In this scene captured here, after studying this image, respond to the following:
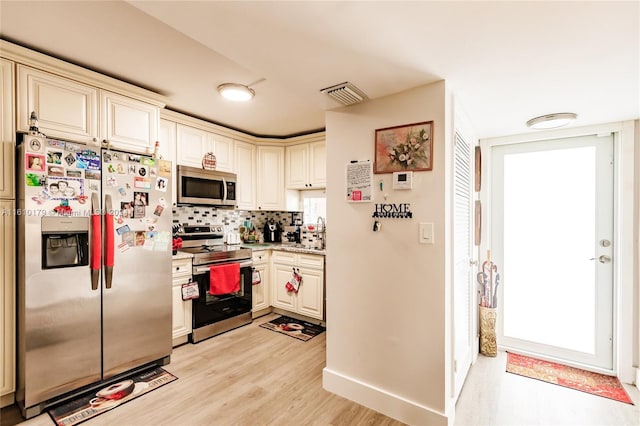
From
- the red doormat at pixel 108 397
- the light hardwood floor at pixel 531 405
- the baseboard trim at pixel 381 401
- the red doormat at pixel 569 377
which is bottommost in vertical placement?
the red doormat at pixel 569 377

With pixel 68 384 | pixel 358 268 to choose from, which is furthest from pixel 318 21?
pixel 68 384

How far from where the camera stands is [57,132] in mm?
2074

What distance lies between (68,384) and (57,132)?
1.74m

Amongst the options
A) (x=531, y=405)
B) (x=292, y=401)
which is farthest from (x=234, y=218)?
(x=531, y=405)

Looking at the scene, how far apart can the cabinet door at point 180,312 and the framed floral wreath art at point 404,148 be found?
2.16 metres

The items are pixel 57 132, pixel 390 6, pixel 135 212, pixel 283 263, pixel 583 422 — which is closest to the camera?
pixel 390 6

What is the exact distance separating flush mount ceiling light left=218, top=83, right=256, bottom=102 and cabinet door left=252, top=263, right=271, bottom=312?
1926mm

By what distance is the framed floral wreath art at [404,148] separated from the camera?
1.83 m

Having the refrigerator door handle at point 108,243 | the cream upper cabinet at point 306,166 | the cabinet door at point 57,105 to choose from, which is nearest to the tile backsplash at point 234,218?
the cream upper cabinet at point 306,166

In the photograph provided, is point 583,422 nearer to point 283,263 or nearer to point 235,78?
point 283,263

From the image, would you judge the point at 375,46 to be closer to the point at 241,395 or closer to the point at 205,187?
the point at 241,395

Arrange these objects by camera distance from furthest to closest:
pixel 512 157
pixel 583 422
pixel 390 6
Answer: pixel 512 157 → pixel 583 422 → pixel 390 6

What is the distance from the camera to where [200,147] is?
3.35m

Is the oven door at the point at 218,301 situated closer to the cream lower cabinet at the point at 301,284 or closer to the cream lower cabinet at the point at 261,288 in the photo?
the cream lower cabinet at the point at 261,288
